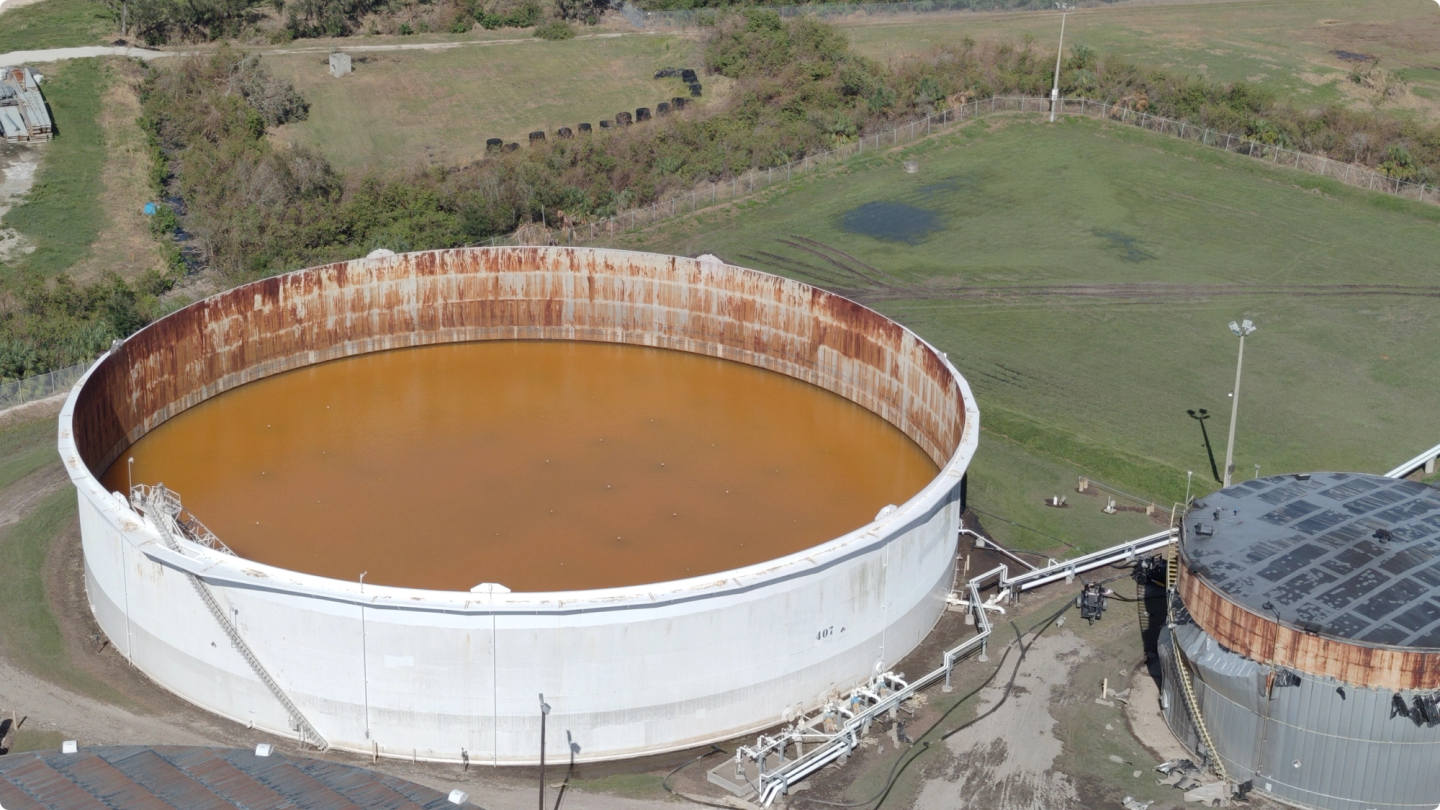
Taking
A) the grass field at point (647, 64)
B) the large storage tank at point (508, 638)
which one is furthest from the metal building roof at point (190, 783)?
the grass field at point (647, 64)

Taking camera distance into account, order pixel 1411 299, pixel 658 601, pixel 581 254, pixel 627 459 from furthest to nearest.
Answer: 1. pixel 1411 299
2. pixel 581 254
3. pixel 627 459
4. pixel 658 601

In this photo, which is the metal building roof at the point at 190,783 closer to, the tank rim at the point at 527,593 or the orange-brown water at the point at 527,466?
the tank rim at the point at 527,593

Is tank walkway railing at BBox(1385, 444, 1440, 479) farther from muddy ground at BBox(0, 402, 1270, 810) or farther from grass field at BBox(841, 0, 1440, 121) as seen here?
grass field at BBox(841, 0, 1440, 121)

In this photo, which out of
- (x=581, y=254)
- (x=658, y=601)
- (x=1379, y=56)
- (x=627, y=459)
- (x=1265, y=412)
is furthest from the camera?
(x=1379, y=56)

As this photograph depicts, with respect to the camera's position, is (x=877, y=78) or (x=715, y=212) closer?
(x=715, y=212)

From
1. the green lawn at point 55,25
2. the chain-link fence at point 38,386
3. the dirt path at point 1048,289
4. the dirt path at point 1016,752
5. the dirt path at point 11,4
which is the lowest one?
the dirt path at point 1016,752

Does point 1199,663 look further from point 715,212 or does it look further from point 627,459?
point 715,212

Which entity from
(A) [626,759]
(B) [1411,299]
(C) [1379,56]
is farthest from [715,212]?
(C) [1379,56]
